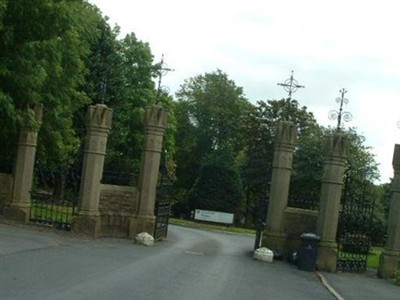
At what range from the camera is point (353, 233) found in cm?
2116

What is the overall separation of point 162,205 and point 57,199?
3.49 metres

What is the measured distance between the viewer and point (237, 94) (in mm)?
77688

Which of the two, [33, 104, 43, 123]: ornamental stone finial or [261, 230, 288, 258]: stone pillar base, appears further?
[33, 104, 43, 123]: ornamental stone finial

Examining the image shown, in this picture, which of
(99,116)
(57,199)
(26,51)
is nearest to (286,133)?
(99,116)

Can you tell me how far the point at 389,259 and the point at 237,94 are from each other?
58589 mm

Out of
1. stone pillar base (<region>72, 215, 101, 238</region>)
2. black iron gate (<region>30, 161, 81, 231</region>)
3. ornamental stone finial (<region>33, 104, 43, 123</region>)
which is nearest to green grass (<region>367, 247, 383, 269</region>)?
stone pillar base (<region>72, 215, 101, 238</region>)

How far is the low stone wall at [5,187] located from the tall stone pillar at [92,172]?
266 cm

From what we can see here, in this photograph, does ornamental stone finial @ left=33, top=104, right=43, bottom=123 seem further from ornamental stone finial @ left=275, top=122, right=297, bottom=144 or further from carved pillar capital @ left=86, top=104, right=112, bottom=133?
ornamental stone finial @ left=275, top=122, right=297, bottom=144

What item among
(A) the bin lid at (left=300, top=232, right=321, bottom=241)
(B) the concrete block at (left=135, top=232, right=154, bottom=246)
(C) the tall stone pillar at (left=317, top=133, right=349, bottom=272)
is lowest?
(B) the concrete block at (left=135, top=232, right=154, bottom=246)

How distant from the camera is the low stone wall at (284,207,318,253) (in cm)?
2086

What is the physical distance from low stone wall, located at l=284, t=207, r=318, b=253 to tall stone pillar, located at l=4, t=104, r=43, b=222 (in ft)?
27.2

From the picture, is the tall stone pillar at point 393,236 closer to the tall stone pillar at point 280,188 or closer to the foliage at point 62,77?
the tall stone pillar at point 280,188

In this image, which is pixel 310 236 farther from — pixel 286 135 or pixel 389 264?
pixel 286 135

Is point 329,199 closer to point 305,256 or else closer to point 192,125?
point 305,256
